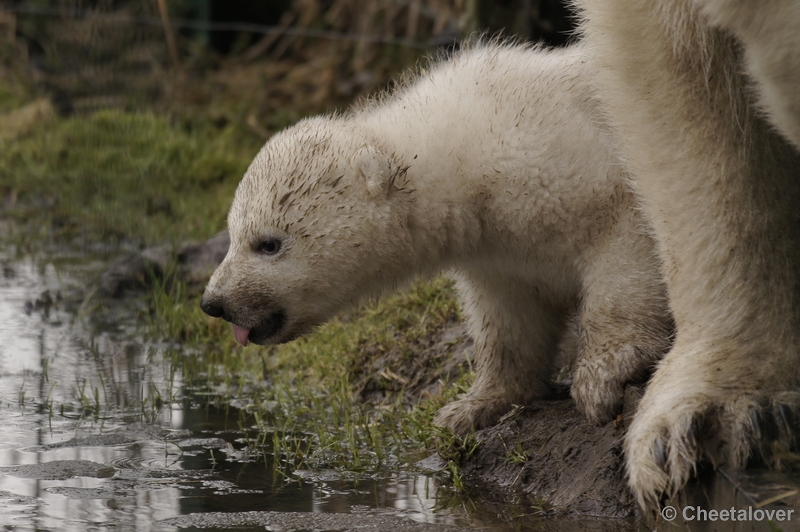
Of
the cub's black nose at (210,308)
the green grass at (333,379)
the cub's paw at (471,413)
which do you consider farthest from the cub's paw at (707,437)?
the cub's black nose at (210,308)

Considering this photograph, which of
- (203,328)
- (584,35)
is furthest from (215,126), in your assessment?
(584,35)

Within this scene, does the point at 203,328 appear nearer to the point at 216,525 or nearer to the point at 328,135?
the point at 328,135

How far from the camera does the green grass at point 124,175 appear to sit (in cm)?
724

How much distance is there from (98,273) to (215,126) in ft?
10.9

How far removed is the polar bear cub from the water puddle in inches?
19.2

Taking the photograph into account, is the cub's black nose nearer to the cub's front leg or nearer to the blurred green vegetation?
the blurred green vegetation

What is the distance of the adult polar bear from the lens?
9.57 ft

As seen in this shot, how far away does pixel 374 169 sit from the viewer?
382cm

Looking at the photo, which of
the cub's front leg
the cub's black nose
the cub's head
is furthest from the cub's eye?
the cub's front leg

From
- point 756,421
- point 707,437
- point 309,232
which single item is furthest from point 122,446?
point 756,421

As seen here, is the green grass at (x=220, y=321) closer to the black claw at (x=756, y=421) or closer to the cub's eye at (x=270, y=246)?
the cub's eye at (x=270, y=246)

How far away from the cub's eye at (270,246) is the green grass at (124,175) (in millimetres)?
2699

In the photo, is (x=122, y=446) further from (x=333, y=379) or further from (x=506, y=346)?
(x=506, y=346)

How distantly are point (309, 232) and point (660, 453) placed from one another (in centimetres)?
151
